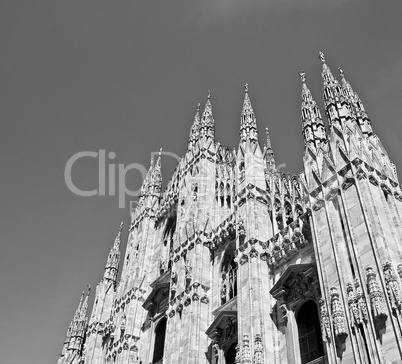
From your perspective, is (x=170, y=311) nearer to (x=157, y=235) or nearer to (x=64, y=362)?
(x=157, y=235)

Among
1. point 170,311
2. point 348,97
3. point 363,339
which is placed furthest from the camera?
point 170,311

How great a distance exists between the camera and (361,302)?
13.4 m

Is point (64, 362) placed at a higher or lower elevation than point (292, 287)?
higher

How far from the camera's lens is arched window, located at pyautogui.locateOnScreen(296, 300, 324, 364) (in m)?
16.4

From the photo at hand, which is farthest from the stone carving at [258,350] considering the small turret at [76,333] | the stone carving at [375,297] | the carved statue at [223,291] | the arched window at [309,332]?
the small turret at [76,333]

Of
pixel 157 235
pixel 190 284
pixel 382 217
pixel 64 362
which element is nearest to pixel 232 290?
pixel 190 284

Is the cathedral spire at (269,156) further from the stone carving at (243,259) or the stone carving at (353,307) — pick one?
the stone carving at (353,307)

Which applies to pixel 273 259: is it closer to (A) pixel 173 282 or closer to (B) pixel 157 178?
(A) pixel 173 282

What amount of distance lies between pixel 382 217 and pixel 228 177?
15.9 m

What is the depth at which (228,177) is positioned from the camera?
3030 centimetres

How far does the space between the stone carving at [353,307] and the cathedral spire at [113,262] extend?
90.5 ft

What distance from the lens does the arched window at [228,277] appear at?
22759mm

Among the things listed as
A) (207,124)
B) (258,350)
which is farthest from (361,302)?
(207,124)

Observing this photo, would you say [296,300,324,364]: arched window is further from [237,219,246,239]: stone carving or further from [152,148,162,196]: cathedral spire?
[152,148,162,196]: cathedral spire
